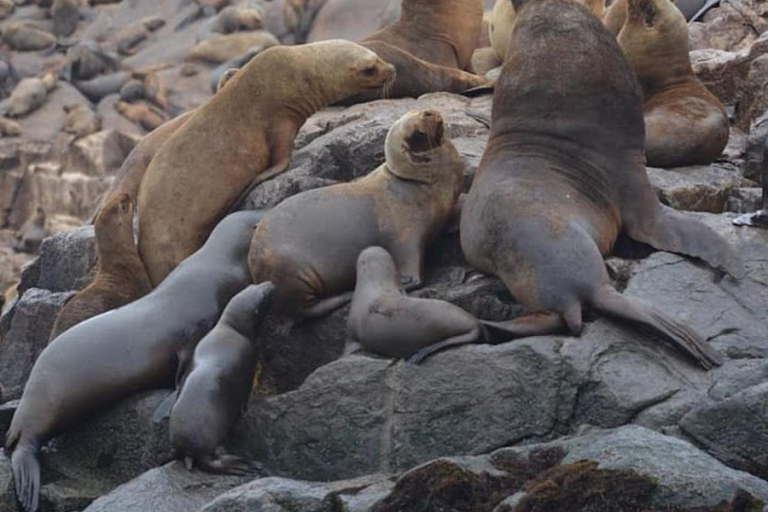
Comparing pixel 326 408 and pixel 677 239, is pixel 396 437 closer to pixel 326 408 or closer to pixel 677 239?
pixel 326 408

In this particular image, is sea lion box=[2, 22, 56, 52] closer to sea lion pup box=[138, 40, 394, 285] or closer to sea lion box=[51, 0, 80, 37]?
sea lion box=[51, 0, 80, 37]

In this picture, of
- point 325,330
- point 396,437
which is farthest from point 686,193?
point 396,437

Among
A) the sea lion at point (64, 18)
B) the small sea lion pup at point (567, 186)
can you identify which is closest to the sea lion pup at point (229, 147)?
the small sea lion pup at point (567, 186)

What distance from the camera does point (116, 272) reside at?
9.03 metres

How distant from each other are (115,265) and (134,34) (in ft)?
62.1

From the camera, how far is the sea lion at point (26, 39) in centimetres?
2833

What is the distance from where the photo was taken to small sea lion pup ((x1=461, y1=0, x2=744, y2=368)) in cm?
693

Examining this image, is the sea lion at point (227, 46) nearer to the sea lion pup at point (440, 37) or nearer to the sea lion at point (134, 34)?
the sea lion at point (134, 34)

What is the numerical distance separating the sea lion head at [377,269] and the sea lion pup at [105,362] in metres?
0.76

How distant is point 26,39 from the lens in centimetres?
2842

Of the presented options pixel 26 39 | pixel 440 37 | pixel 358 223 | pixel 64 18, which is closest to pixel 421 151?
pixel 358 223

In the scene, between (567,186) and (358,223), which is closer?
(567,186)

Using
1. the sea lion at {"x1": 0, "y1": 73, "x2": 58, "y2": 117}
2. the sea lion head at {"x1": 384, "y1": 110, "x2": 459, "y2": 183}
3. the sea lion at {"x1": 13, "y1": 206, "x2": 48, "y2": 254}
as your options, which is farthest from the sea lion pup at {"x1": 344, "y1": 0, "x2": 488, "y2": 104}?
the sea lion at {"x1": 0, "y1": 73, "x2": 58, "y2": 117}

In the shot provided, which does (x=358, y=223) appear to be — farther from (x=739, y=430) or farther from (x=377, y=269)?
(x=739, y=430)
